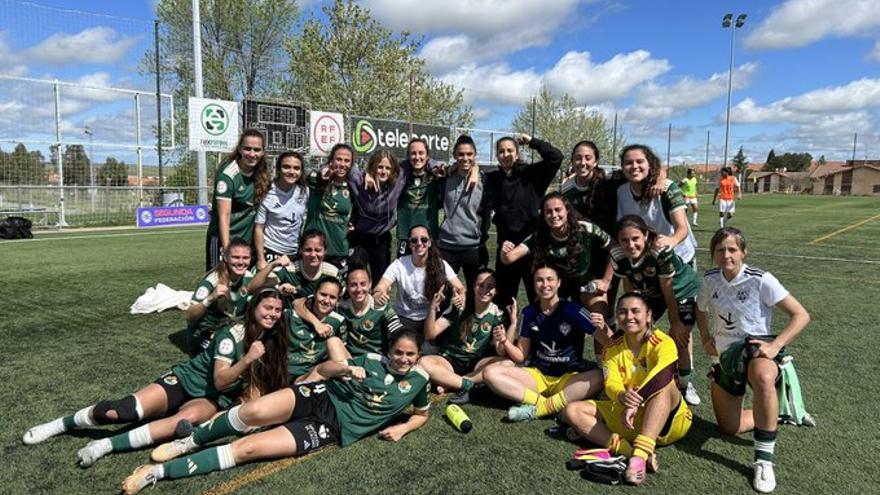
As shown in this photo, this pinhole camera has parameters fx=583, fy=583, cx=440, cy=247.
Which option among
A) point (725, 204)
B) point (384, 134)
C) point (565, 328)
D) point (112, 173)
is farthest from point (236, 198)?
point (384, 134)

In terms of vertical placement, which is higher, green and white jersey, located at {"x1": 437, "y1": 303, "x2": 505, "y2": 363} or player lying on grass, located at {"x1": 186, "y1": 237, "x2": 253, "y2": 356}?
player lying on grass, located at {"x1": 186, "y1": 237, "x2": 253, "y2": 356}

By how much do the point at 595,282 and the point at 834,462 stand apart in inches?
65.3

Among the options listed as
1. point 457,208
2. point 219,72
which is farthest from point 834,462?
point 219,72

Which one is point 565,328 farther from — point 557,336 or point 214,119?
point 214,119

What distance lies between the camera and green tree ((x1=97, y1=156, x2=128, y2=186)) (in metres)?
16.5

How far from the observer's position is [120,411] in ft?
10.7

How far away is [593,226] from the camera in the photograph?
13.5ft

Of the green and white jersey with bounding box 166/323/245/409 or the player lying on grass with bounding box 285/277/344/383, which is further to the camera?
the player lying on grass with bounding box 285/277/344/383

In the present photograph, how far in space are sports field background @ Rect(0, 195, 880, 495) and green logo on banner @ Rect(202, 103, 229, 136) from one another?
951 cm

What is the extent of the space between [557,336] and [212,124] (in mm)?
15167

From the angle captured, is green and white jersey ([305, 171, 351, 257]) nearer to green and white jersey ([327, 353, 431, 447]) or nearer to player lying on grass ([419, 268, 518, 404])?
player lying on grass ([419, 268, 518, 404])

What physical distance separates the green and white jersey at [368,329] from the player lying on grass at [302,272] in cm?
33

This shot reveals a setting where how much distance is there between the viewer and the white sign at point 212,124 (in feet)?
53.5

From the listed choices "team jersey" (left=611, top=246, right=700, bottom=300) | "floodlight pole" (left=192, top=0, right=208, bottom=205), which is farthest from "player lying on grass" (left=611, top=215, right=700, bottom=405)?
"floodlight pole" (left=192, top=0, right=208, bottom=205)
